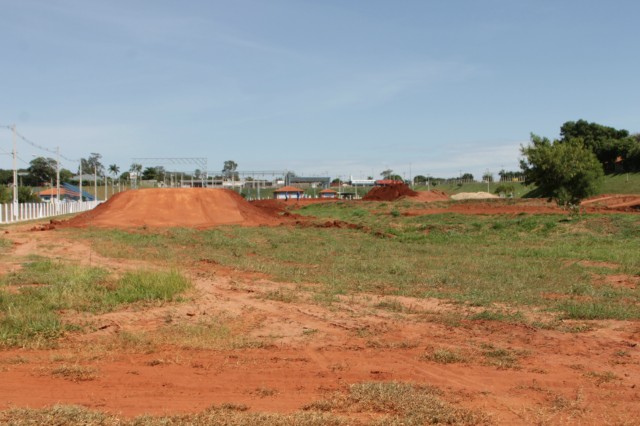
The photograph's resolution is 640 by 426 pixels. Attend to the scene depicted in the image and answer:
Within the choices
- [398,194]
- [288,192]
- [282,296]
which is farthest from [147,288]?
[288,192]

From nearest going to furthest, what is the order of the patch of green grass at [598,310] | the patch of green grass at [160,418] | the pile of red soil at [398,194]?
the patch of green grass at [160,418] < the patch of green grass at [598,310] < the pile of red soil at [398,194]

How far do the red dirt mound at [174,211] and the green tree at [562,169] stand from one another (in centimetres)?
1639

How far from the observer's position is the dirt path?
6.33 metres

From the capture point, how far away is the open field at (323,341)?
6137 millimetres

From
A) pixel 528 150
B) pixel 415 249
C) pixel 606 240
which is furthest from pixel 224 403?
pixel 528 150

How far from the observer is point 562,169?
30.8 meters

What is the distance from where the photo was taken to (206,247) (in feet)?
78.6

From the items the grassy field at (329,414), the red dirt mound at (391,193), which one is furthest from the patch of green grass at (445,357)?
the red dirt mound at (391,193)

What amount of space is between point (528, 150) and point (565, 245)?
9724 mm

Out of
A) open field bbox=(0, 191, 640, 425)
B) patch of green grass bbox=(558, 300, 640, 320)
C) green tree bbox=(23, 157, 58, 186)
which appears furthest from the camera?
green tree bbox=(23, 157, 58, 186)

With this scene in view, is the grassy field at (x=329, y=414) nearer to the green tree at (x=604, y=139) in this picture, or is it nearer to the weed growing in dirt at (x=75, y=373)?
the weed growing in dirt at (x=75, y=373)

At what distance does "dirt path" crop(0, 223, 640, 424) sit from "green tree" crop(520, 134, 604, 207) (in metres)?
21.9

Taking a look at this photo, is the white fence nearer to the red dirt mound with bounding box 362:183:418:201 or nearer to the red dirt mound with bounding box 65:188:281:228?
the red dirt mound with bounding box 65:188:281:228

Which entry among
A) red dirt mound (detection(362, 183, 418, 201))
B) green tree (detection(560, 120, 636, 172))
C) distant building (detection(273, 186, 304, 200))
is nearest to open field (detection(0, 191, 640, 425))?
red dirt mound (detection(362, 183, 418, 201))
